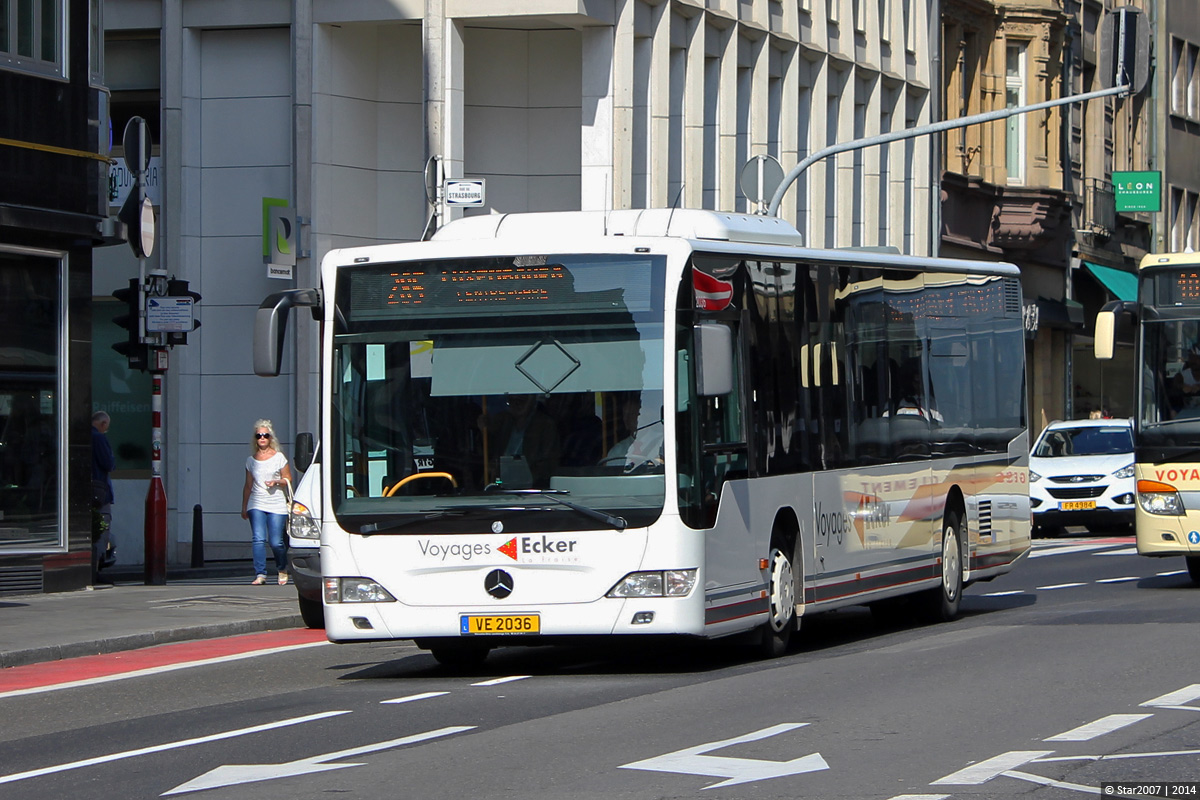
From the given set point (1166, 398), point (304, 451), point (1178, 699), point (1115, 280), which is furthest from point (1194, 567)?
point (1115, 280)

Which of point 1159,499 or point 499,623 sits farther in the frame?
point 1159,499

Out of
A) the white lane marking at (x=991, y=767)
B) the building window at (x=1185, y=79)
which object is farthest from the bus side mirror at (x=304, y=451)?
the building window at (x=1185, y=79)

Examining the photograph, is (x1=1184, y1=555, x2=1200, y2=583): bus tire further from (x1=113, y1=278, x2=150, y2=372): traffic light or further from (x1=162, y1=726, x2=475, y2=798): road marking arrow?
(x1=162, y1=726, x2=475, y2=798): road marking arrow

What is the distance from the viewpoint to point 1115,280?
52.5 meters

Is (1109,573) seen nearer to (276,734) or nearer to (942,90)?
(276,734)

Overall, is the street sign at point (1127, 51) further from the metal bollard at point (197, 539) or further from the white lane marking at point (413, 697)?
the white lane marking at point (413, 697)

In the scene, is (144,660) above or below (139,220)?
below

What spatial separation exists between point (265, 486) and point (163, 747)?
11405 millimetres

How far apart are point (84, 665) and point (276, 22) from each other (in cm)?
1492

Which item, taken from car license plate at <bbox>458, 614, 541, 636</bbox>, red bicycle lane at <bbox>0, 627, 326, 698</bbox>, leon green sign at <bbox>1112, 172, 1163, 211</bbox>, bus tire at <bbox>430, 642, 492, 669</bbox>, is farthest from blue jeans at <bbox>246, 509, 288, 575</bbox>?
leon green sign at <bbox>1112, 172, 1163, 211</bbox>

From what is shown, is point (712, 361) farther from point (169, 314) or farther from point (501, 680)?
point (169, 314)

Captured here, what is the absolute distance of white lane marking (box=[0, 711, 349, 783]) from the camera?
967 centimetres

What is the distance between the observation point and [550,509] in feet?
42.1

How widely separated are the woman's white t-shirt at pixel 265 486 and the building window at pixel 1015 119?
29771 millimetres
